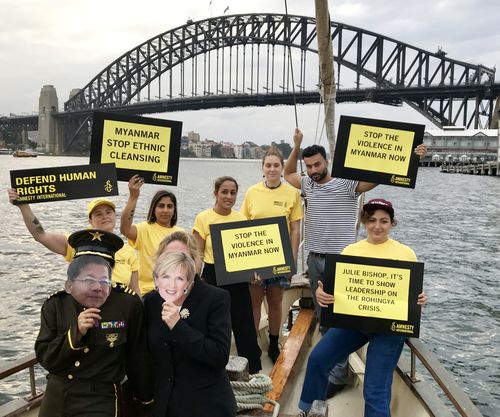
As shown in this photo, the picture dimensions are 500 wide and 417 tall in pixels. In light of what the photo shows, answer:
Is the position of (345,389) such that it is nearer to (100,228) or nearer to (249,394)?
(249,394)

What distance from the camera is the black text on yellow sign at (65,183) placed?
296 centimetres

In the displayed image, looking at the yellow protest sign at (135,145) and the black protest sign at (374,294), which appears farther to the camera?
the yellow protest sign at (135,145)

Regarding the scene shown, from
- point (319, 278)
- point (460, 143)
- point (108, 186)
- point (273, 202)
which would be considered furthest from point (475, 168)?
point (108, 186)

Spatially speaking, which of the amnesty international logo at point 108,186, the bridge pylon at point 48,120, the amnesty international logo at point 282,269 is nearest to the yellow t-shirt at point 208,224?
the amnesty international logo at point 282,269

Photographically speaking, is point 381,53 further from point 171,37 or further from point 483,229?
point 483,229

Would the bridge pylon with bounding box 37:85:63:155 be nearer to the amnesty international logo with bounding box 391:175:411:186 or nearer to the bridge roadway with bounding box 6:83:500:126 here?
the bridge roadway with bounding box 6:83:500:126

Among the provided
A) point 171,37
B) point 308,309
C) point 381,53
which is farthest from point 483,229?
point 171,37

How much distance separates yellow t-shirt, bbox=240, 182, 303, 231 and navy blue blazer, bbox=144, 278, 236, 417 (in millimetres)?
1860

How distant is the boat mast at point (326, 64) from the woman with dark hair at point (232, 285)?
1801 millimetres

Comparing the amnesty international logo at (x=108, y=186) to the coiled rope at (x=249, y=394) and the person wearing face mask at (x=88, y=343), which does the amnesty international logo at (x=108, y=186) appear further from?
the coiled rope at (x=249, y=394)

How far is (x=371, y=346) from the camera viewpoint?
2.84 metres

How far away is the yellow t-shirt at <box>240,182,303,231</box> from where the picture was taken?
3854 mm

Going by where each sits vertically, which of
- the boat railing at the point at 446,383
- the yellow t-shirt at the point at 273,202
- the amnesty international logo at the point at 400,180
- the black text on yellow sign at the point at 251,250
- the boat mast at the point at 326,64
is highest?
the boat mast at the point at 326,64

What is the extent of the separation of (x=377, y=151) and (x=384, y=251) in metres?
0.87
